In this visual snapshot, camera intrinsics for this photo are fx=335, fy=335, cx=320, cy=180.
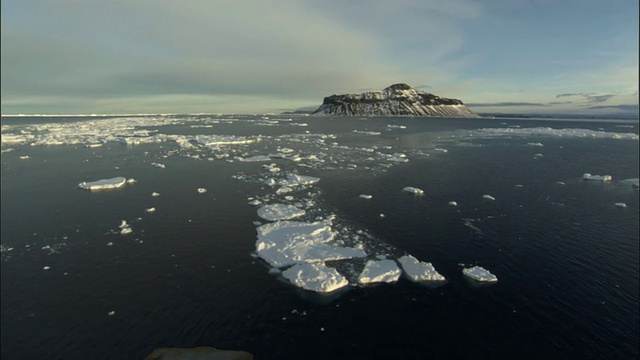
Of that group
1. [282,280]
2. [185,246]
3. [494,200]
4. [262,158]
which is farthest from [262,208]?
[262,158]

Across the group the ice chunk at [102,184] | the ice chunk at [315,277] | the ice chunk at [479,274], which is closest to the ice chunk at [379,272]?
→ the ice chunk at [315,277]

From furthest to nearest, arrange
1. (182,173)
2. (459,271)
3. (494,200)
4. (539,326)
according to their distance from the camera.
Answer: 1. (182,173)
2. (494,200)
3. (459,271)
4. (539,326)

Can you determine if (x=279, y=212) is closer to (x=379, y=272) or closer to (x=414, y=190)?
(x=379, y=272)

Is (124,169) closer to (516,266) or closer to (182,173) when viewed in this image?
(182,173)

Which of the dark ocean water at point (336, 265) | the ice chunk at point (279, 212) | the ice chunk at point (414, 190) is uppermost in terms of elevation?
the ice chunk at point (414, 190)

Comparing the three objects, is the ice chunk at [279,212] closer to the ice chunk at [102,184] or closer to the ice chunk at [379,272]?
the ice chunk at [379,272]

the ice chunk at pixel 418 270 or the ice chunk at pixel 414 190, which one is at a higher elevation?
the ice chunk at pixel 414 190
